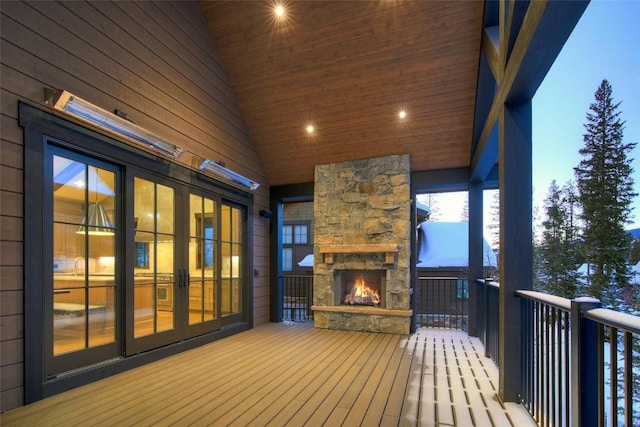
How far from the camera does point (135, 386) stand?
3053 millimetres

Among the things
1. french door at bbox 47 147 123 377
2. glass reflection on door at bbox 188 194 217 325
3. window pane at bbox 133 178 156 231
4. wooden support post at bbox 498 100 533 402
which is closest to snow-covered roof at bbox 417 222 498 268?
glass reflection on door at bbox 188 194 217 325

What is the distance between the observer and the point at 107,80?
3.35 m

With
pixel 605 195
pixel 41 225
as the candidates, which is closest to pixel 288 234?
pixel 605 195

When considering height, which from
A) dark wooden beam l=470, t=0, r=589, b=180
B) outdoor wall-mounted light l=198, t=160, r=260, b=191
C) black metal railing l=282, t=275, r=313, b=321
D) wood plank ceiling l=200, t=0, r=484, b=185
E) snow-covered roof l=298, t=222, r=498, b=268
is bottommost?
black metal railing l=282, t=275, r=313, b=321

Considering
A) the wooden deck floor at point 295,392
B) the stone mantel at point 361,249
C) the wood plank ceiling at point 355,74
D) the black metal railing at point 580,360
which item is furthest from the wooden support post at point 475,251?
the black metal railing at point 580,360

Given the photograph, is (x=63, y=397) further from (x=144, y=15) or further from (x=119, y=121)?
(x=144, y=15)

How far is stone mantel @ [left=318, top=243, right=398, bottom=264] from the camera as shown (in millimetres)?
5430

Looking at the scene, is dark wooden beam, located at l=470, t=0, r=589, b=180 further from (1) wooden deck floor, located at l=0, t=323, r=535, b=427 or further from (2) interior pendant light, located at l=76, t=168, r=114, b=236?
(2) interior pendant light, located at l=76, t=168, r=114, b=236

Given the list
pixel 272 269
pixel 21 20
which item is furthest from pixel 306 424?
pixel 272 269

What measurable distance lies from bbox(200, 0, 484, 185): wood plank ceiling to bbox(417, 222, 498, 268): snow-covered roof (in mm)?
5260

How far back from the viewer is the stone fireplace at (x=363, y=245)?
18.0 feet

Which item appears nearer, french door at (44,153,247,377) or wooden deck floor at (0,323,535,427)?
wooden deck floor at (0,323,535,427)

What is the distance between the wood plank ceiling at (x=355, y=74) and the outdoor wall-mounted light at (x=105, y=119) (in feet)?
6.29

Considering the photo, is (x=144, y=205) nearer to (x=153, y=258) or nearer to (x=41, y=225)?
(x=153, y=258)
